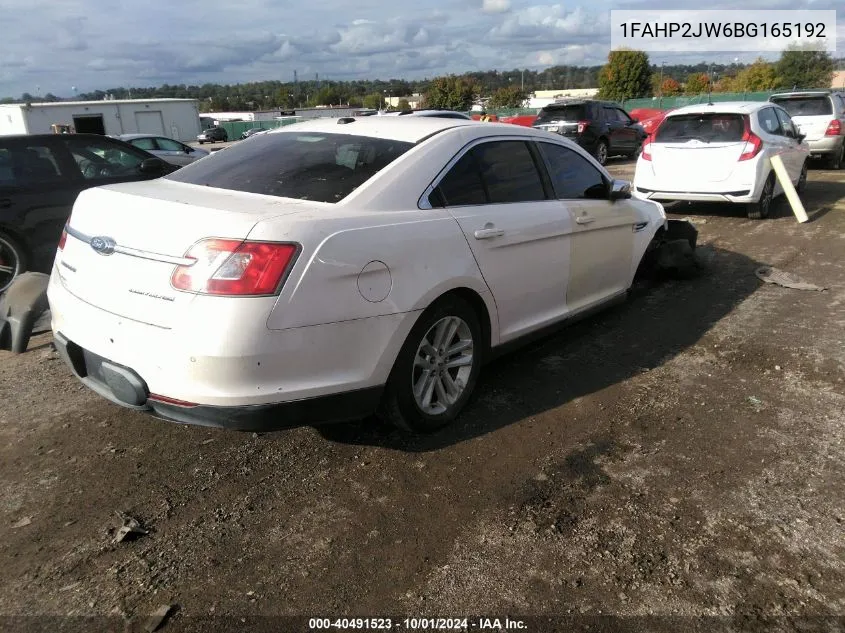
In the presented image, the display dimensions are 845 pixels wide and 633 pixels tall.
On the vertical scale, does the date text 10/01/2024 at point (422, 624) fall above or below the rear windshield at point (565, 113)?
below

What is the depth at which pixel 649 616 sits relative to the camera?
7.68ft

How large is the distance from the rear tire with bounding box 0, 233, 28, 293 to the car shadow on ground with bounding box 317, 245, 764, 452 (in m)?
4.19

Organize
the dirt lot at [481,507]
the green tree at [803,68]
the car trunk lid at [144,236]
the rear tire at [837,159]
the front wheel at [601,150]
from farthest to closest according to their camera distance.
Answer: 1. the green tree at [803,68]
2. the front wheel at [601,150]
3. the rear tire at [837,159]
4. the car trunk lid at [144,236]
5. the dirt lot at [481,507]

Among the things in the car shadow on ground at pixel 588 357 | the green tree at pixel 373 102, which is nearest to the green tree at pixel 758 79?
the green tree at pixel 373 102

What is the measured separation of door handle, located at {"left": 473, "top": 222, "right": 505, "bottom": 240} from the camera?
361 cm

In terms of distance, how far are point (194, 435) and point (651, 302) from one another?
4177 mm

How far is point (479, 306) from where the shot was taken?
12.3 ft

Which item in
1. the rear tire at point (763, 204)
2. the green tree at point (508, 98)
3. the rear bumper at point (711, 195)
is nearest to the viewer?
the rear bumper at point (711, 195)

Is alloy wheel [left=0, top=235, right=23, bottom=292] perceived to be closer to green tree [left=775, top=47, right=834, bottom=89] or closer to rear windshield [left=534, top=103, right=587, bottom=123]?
rear windshield [left=534, top=103, right=587, bottom=123]

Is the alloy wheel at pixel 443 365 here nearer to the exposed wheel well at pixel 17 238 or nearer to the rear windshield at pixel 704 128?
the exposed wheel well at pixel 17 238

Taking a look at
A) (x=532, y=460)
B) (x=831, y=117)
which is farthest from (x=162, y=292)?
(x=831, y=117)

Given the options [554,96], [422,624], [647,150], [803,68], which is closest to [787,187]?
[647,150]

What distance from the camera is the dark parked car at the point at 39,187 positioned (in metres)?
6.17

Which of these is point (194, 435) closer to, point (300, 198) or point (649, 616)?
point (300, 198)
